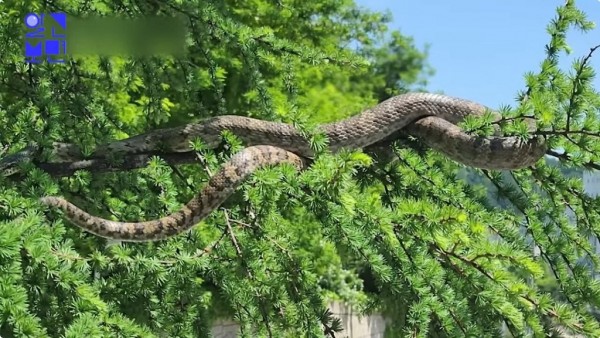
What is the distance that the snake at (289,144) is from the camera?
2521mm

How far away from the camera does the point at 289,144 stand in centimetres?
284

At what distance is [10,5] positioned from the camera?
487cm

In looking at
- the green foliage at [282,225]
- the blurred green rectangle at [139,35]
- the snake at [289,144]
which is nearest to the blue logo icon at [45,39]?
the green foliage at [282,225]

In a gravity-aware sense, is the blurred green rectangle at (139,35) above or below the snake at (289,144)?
above

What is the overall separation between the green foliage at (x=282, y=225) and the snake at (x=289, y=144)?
0.09m

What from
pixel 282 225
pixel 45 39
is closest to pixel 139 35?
pixel 45 39

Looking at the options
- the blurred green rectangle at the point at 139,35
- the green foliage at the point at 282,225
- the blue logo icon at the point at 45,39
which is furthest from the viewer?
the blue logo icon at the point at 45,39

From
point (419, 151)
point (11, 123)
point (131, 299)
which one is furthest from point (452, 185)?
point (11, 123)

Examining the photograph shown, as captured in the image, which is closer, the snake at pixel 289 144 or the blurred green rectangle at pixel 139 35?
the snake at pixel 289 144

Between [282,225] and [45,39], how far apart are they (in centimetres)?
173

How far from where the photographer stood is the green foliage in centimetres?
211

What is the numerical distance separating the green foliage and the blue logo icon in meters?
0.10

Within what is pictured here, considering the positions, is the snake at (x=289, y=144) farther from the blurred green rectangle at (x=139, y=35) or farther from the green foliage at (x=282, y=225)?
the blurred green rectangle at (x=139, y=35)

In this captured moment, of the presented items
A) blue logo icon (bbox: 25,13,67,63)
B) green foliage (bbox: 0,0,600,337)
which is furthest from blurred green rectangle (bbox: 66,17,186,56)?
blue logo icon (bbox: 25,13,67,63)
